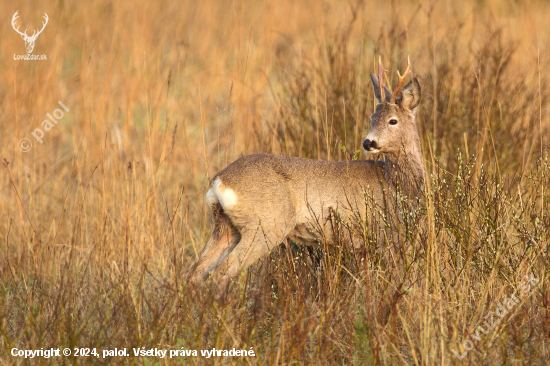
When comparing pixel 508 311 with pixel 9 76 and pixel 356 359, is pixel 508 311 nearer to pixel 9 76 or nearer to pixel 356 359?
pixel 356 359

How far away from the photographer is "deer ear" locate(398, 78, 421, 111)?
433 centimetres

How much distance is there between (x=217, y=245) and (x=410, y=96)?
172 centimetres

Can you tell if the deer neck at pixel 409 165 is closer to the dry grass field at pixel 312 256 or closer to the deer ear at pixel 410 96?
the dry grass field at pixel 312 256

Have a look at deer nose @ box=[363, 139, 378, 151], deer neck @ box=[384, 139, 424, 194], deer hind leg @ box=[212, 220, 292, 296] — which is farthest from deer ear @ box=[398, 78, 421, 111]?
deer hind leg @ box=[212, 220, 292, 296]

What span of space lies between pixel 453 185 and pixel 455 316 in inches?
34.1

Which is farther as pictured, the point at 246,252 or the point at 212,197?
the point at 212,197

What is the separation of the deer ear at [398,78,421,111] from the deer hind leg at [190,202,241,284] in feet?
5.00

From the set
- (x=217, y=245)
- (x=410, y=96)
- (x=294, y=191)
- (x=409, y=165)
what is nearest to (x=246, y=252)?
(x=217, y=245)

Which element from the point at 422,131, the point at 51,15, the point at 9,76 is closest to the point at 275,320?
the point at 422,131

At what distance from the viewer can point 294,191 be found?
13.0ft

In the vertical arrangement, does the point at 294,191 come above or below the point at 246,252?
above

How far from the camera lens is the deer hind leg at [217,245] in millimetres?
3994

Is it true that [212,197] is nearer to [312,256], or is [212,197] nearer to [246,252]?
[246,252]

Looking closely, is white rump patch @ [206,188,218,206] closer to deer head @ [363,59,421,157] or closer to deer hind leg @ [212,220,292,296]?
deer hind leg @ [212,220,292,296]
